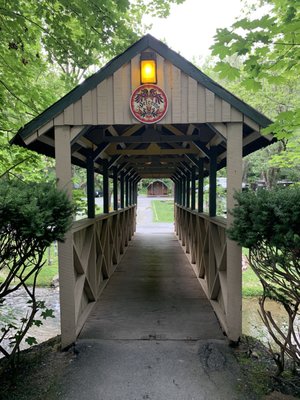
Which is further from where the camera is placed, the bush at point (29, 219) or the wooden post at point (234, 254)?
the wooden post at point (234, 254)

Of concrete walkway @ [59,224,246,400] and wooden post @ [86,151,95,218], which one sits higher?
wooden post @ [86,151,95,218]

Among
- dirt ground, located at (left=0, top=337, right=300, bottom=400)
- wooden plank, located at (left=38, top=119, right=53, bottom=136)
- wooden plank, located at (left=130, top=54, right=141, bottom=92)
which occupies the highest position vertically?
wooden plank, located at (left=130, top=54, right=141, bottom=92)

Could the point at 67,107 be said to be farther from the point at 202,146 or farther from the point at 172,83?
the point at 202,146

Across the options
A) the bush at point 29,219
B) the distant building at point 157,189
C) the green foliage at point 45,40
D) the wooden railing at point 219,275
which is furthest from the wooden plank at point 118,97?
the distant building at point 157,189

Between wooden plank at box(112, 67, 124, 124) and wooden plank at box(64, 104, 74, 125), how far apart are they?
512 millimetres

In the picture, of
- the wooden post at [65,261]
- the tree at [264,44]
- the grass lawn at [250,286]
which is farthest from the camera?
the grass lawn at [250,286]

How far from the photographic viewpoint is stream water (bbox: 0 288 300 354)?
642 cm

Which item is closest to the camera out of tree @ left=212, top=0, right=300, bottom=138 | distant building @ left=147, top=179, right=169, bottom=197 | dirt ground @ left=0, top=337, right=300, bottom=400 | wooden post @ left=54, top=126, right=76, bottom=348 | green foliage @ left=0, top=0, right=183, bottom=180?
dirt ground @ left=0, top=337, right=300, bottom=400

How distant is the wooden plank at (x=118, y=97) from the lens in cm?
364

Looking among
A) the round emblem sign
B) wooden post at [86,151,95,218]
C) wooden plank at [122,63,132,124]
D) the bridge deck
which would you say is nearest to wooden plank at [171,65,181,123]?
the round emblem sign

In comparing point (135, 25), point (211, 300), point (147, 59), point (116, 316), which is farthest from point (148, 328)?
point (135, 25)

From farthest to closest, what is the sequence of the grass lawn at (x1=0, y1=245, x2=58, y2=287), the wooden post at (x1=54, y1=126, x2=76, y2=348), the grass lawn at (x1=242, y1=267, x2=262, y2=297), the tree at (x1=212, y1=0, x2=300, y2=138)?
the grass lawn at (x1=0, y1=245, x2=58, y2=287), the grass lawn at (x1=242, y1=267, x2=262, y2=297), the wooden post at (x1=54, y1=126, x2=76, y2=348), the tree at (x1=212, y1=0, x2=300, y2=138)

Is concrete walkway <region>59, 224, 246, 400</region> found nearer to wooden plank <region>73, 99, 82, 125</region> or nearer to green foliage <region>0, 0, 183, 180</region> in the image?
wooden plank <region>73, 99, 82, 125</region>

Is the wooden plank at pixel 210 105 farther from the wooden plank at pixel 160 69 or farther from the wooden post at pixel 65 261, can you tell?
the wooden post at pixel 65 261
